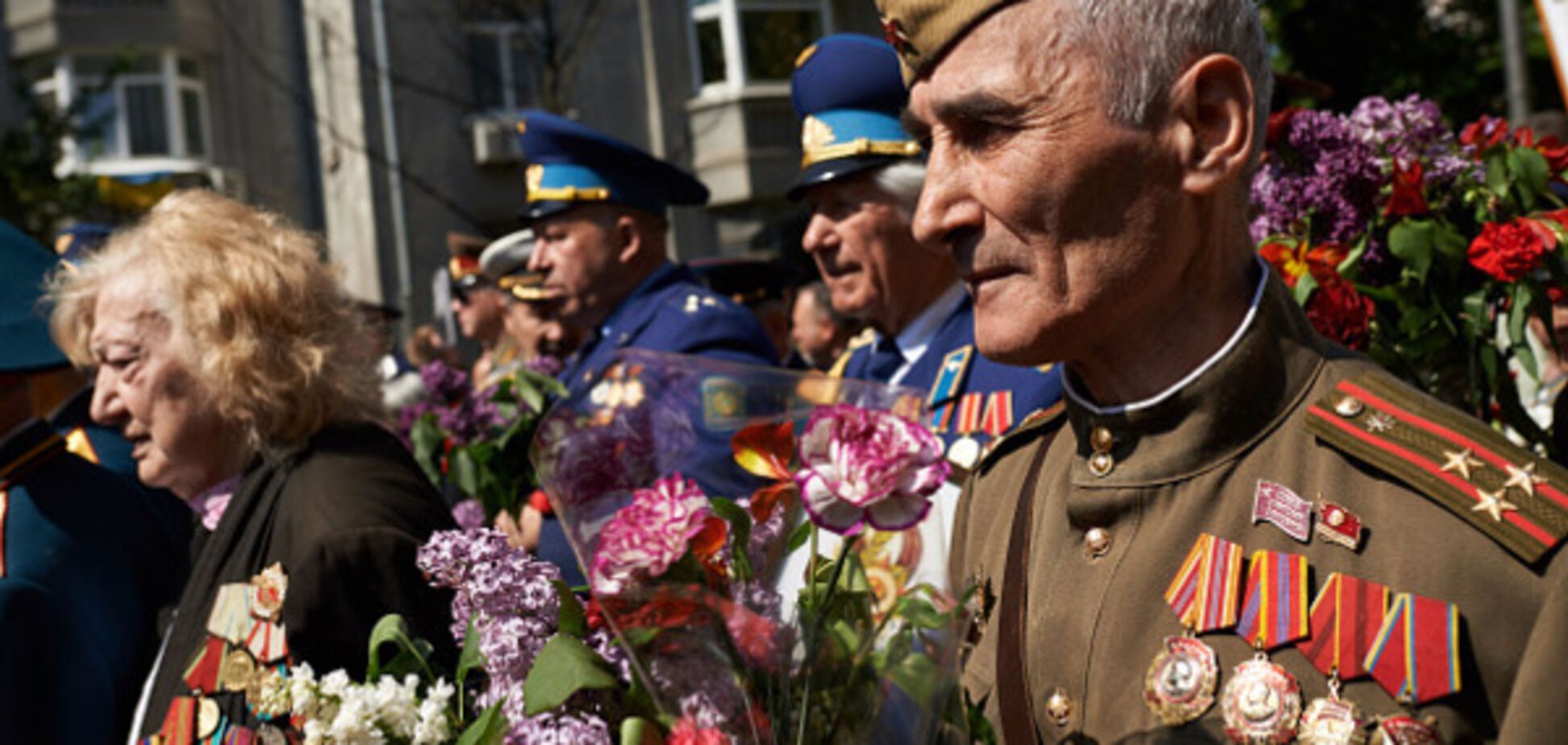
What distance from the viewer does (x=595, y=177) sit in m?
6.41

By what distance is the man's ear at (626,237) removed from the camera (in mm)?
6352

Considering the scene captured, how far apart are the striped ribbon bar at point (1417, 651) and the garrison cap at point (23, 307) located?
10.8ft

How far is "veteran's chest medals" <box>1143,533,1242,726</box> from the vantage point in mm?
1979

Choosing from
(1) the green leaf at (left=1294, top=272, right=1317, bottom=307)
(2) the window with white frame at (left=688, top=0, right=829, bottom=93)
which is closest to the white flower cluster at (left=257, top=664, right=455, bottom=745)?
(1) the green leaf at (left=1294, top=272, right=1317, bottom=307)

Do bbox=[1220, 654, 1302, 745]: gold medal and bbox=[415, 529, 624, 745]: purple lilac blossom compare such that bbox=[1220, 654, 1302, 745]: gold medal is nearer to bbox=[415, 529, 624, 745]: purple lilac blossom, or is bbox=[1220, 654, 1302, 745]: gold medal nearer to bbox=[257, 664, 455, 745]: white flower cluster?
bbox=[415, 529, 624, 745]: purple lilac blossom

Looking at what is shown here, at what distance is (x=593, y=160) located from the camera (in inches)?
253

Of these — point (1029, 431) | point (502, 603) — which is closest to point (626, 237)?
point (1029, 431)

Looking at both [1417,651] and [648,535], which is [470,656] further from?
[1417,651]

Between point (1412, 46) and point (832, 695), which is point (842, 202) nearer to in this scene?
point (832, 695)

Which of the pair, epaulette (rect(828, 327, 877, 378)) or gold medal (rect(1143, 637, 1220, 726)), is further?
epaulette (rect(828, 327, 877, 378))

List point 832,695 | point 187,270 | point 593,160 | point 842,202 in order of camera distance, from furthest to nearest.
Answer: point 593,160 < point 842,202 < point 187,270 < point 832,695

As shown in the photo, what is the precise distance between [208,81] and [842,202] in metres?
23.9

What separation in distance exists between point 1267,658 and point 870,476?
22.6 inches

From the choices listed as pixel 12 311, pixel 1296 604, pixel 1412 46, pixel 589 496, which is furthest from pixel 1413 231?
pixel 1412 46
